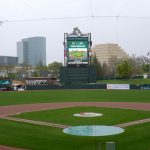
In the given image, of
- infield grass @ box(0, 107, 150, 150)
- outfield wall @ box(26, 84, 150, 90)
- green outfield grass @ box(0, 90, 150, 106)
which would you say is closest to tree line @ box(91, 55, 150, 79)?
outfield wall @ box(26, 84, 150, 90)

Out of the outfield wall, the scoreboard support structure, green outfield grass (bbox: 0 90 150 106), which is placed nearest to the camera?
green outfield grass (bbox: 0 90 150 106)

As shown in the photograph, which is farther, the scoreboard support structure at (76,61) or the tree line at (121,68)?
the tree line at (121,68)

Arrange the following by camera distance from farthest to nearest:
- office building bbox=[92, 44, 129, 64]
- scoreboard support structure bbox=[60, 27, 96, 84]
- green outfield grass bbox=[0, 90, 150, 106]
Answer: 1. office building bbox=[92, 44, 129, 64]
2. scoreboard support structure bbox=[60, 27, 96, 84]
3. green outfield grass bbox=[0, 90, 150, 106]

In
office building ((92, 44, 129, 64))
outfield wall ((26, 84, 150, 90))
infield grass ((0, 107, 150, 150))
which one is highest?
office building ((92, 44, 129, 64))

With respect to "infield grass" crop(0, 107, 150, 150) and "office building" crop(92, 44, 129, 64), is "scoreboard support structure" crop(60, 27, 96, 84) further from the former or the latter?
"office building" crop(92, 44, 129, 64)

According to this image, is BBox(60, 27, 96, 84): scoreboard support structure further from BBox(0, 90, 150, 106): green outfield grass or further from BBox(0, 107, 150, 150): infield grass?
BBox(0, 107, 150, 150): infield grass

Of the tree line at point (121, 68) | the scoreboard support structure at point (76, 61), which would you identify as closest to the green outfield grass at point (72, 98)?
the scoreboard support structure at point (76, 61)

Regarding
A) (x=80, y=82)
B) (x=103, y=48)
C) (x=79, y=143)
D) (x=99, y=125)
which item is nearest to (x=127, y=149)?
(x=79, y=143)

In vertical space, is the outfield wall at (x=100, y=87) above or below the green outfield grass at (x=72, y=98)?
above

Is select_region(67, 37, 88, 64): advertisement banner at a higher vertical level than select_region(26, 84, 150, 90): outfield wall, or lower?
higher

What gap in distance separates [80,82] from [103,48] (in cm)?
10443

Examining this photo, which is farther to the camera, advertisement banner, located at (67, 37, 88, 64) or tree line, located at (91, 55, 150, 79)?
tree line, located at (91, 55, 150, 79)

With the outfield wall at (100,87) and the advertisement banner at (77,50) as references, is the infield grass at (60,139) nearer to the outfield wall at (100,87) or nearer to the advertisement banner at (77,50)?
the outfield wall at (100,87)

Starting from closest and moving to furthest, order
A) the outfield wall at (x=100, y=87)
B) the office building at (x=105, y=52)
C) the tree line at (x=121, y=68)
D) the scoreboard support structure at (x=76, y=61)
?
the outfield wall at (x=100, y=87) → the scoreboard support structure at (x=76, y=61) → the tree line at (x=121, y=68) → the office building at (x=105, y=52)
